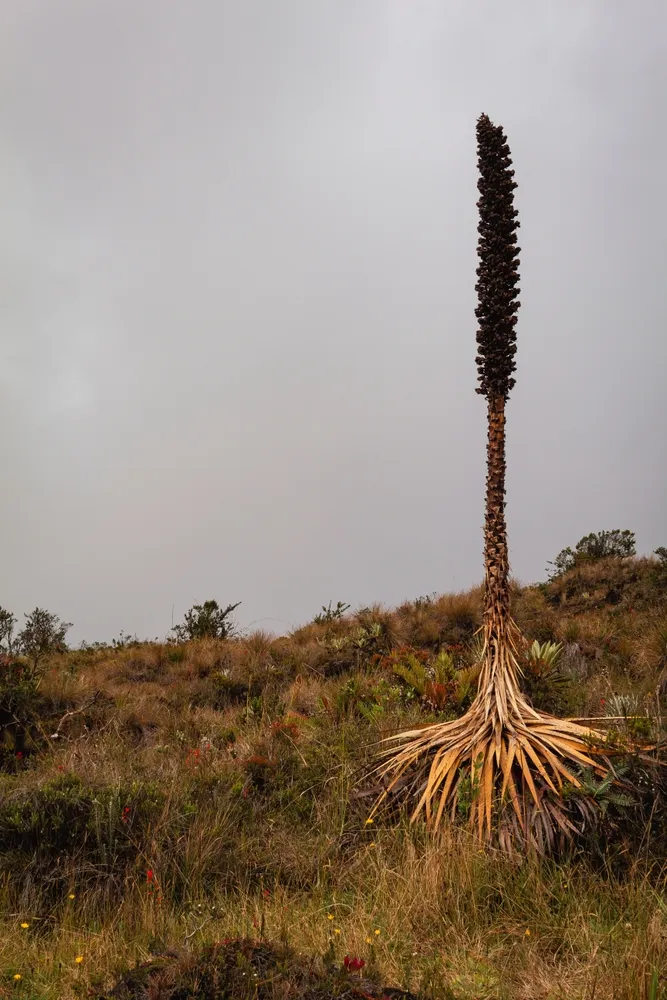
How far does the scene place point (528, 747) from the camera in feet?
15.0

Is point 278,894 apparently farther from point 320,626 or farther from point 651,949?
point 320,626

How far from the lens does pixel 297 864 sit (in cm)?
462

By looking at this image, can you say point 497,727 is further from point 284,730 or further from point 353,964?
point 284,730

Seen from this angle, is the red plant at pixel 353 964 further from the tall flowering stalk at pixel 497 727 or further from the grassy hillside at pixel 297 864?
the tall flowering stalk at pixel 497 727

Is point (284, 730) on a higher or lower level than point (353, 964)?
higher

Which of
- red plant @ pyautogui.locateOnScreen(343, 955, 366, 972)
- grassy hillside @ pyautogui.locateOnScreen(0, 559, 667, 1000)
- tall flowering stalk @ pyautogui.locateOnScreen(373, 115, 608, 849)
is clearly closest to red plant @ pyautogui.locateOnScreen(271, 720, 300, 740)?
grassy hillside @ pyautogui.locateOnScreen(0, 559, 667, 1000)

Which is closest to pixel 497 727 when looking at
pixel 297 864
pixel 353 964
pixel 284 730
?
pixel 297 864

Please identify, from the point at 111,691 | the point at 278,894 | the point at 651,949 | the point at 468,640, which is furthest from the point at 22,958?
the point at 468,640

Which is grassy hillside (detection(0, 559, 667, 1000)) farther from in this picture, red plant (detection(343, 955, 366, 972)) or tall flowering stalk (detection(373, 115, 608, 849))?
tall flowering stalk (detection(373, 115, 608, 849))

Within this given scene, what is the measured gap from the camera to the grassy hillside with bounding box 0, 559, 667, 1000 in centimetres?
289

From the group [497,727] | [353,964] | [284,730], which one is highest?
[497,727]

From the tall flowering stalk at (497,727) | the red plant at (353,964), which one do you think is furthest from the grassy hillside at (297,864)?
the tall flowering stalk at (497,727)

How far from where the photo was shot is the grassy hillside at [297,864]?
289cm

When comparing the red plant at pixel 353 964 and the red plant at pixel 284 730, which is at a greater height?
the red plant at pixel 284 730
